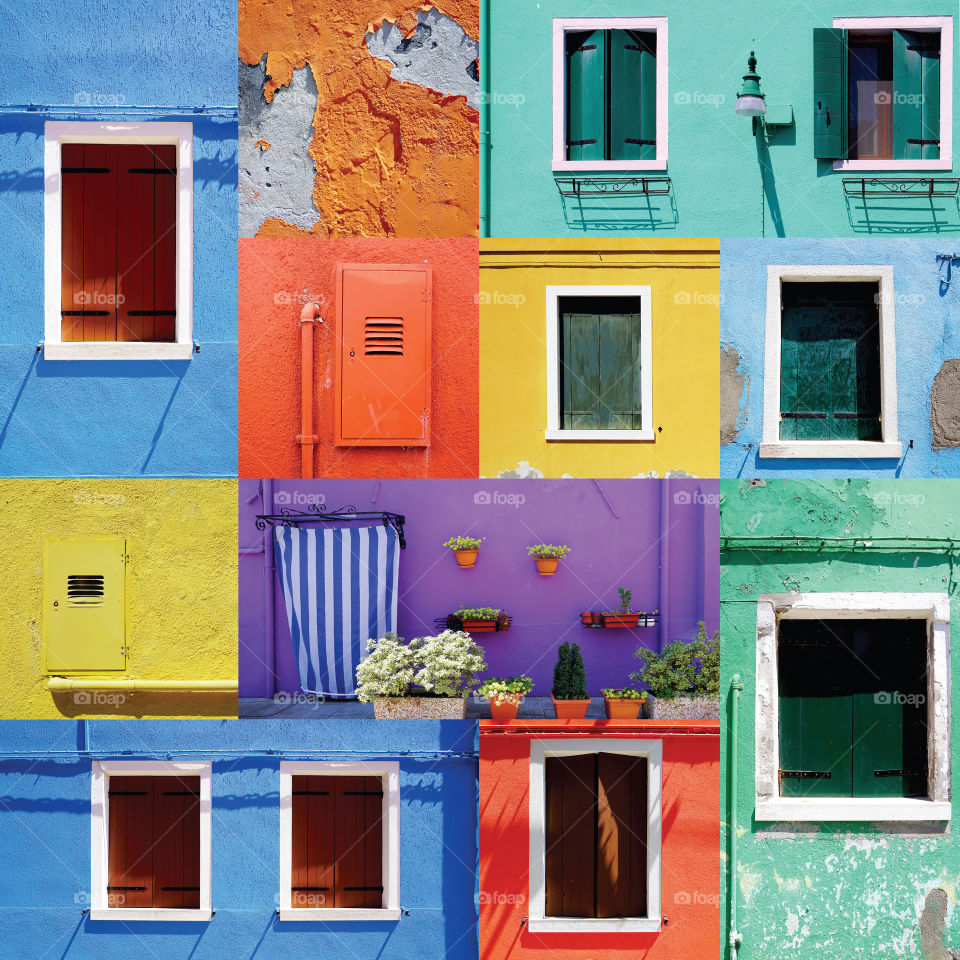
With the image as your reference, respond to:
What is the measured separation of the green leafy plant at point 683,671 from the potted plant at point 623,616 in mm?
359

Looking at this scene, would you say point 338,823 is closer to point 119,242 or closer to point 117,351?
point 117,351

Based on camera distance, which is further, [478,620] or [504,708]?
[478,620]

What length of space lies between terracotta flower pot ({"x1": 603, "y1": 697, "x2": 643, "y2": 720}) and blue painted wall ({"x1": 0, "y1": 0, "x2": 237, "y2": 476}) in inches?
175

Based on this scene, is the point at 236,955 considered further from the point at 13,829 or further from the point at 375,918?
the point at 13,829

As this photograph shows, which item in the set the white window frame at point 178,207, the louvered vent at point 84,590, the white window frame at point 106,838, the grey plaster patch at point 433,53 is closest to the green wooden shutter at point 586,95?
the grey plaster patch at point 433,53

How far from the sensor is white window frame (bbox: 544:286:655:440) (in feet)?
26.9

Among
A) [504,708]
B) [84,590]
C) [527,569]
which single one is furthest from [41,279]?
[504,708]

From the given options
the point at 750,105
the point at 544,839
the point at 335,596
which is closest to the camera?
the point at 750,105

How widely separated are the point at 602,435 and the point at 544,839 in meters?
3.97

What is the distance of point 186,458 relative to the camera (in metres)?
8.23

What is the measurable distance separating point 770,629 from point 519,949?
3.95m

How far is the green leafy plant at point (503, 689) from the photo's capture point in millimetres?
7992

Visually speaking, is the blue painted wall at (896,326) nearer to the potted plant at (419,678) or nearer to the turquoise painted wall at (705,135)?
the turquoise painted wall at (705,135)

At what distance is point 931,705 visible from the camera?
8328mm
